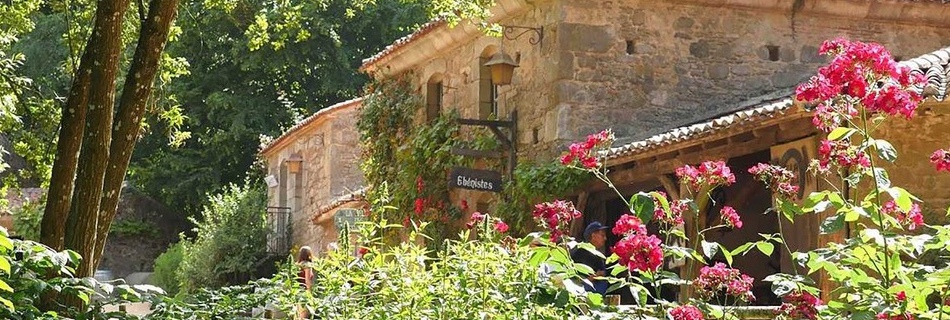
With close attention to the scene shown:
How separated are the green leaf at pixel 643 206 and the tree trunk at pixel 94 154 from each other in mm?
3595

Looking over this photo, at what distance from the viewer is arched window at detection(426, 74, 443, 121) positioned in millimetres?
18812

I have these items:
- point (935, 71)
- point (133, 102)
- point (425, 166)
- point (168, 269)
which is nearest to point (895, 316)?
point (133, 102)

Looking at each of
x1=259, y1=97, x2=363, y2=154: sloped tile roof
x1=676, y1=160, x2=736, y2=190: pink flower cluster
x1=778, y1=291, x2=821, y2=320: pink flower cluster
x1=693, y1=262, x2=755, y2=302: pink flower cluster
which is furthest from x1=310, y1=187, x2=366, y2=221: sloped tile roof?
x1=778, y1=291, x2=821, y2=320: pink flower cluster

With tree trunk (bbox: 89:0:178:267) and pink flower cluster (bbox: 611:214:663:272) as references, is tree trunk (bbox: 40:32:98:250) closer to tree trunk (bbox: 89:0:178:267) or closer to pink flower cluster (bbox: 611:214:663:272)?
tree trunk (bbox: 89:0:178:267)

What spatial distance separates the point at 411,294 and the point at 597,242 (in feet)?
12.7

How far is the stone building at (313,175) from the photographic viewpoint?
26078 millimetres

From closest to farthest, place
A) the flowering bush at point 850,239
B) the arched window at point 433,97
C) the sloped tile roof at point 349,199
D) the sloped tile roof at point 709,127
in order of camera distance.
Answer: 1. the flowering bush at point 850,239
2. the sloped tile roof at point 709,127
3. the arched window at point 433,97
4. the sloped tile roof at point 349,199

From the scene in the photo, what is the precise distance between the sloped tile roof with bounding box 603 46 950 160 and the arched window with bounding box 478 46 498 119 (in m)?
3.40

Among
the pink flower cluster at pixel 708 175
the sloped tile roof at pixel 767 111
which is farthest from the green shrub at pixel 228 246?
the pink flower cluster at pixel 708 175

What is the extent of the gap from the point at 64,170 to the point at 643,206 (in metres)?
3.79

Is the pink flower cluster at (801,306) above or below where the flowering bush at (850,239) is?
below

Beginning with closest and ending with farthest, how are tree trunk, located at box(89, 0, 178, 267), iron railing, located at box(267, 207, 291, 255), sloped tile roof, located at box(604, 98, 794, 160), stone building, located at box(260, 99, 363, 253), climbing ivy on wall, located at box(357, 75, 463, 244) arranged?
tree trunk, located at box(89, 0, 178, 267) → sloped tile roof, located at box(604, 98, 794, 160) → climbing ivy on wall, located at box(357, 75, 463, 244) → stone building, located at box(260, 99, 363, 253) → iron railing, located at box(267, 207, 291, 255)

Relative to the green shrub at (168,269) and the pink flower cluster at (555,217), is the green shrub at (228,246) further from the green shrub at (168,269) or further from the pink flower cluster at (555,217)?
the pink flower cluster at (555,217)

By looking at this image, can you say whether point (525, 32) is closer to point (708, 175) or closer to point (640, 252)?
point (708, 175)
